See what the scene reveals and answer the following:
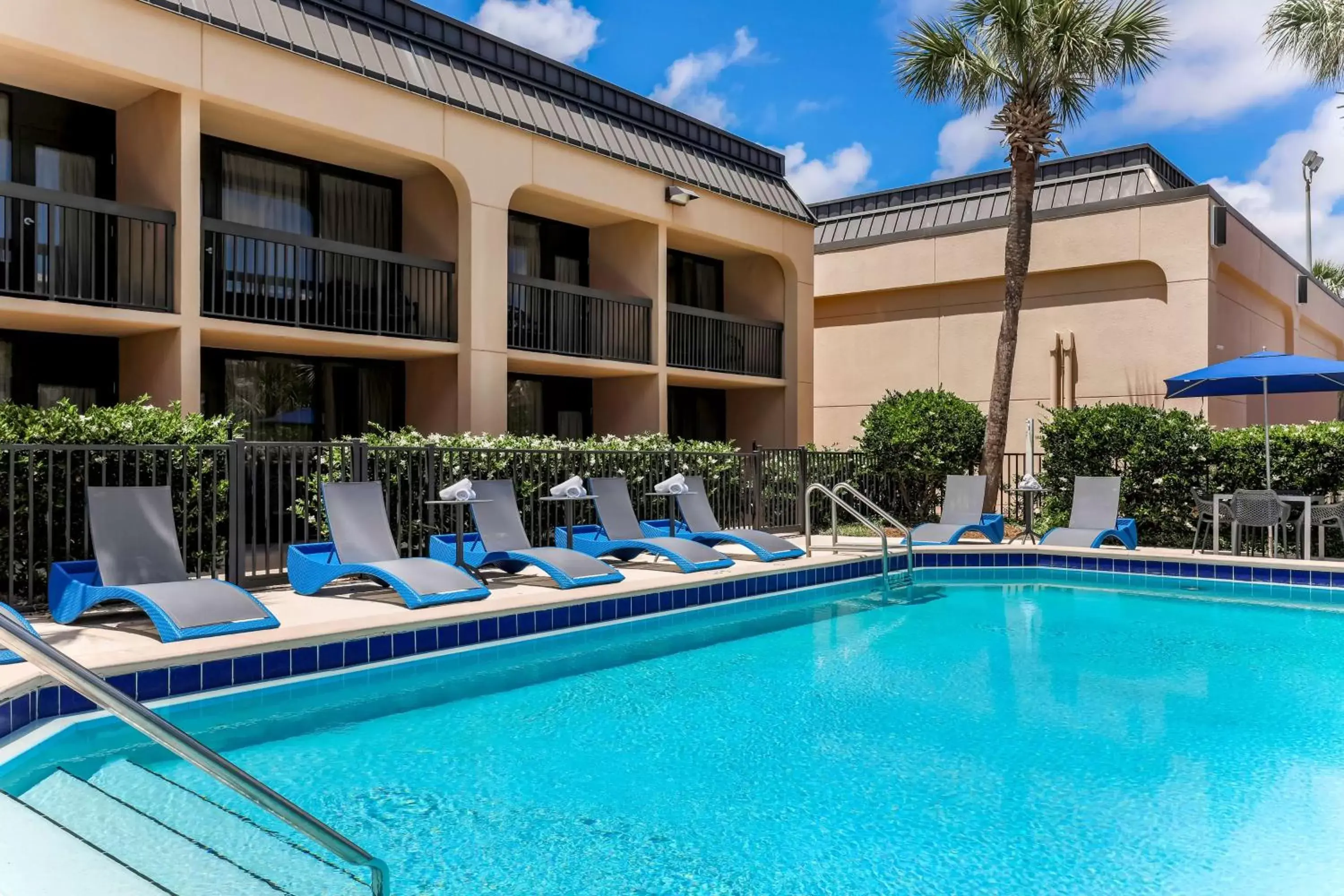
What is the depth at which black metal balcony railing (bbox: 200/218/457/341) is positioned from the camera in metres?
11.8

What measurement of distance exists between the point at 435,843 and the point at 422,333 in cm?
1043

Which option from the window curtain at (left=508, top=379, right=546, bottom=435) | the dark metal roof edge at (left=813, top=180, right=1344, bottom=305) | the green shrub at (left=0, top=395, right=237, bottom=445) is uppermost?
the dark metal roof edge at (left=813, top=180, right=1344, bottom=305)

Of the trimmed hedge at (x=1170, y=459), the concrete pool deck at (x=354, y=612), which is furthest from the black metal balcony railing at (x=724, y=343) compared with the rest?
the concrete pool deck at (x=354, y=612)

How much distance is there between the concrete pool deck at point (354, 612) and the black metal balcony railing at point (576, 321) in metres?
4.82

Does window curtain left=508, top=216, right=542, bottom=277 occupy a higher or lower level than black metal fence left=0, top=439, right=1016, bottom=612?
higher

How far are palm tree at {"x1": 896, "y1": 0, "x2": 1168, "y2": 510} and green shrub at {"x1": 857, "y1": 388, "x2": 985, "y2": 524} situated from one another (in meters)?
0.54

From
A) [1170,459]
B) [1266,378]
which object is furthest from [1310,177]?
[1266,378]

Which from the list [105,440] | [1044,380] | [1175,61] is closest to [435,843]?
[105,440]

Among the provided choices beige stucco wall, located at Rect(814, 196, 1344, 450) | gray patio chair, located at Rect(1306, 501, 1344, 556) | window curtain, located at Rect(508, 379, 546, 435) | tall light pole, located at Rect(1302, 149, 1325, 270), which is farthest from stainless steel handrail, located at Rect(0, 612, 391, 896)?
tall light pole, located at Rect(1302, 149, 1325, 270)

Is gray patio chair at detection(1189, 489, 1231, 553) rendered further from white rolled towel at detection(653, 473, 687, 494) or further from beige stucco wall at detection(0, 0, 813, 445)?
beige stucco wall at detection(0, 0, 813, 445)

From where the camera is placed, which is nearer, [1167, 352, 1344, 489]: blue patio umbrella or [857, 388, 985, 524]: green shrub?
[1167, 352, 1344, 489]: blue patio umbrella

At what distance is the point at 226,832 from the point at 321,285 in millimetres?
9784

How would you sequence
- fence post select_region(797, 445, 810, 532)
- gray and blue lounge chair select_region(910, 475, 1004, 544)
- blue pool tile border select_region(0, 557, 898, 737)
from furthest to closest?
A: 1. fence post select_region(797, 445, 810, 532)
2. gray and blue lounge chair select_region(910, 475, 1004, 544)
3. blue pool tile border select_region(0, 557, 898, 737)

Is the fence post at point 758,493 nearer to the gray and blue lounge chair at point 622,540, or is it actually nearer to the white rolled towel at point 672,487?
the gray and blue lounge chair at point 622,540
